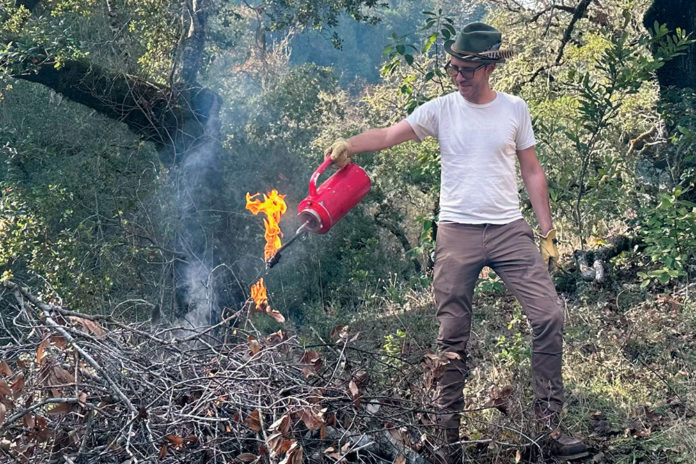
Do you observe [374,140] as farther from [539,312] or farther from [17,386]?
[17,386]

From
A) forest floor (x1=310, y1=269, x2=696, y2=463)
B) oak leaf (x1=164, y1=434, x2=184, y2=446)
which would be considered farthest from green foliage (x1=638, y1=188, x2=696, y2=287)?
oak leaf (x1=164, y1=434, x2=184, y2=446)

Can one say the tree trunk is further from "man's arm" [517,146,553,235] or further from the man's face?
the man's face

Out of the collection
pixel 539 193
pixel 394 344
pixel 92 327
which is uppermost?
pixel 92 327

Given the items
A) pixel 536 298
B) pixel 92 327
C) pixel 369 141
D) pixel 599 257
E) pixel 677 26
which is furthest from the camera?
pixel 677 26

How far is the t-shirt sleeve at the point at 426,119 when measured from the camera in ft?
12.4

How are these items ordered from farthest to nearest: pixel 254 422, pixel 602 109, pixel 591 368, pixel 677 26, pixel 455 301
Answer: pixel 677 26 → pixel 602 109 → pixel 591 368 → pixel 455 301 → pixel 254 422

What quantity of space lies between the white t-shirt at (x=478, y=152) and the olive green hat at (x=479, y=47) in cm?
20

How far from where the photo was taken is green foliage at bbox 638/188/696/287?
16.8 feet

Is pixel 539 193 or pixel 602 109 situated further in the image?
pixel 602 109

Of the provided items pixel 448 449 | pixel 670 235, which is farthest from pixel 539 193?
pixel 670 235

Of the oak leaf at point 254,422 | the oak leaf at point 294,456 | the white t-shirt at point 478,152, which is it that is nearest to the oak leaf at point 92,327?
the oak leaf at point 254,422

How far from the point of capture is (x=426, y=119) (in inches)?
149

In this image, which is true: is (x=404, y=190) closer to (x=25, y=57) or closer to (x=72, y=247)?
(x=72, y=247)

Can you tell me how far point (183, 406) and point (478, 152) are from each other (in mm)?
1803
